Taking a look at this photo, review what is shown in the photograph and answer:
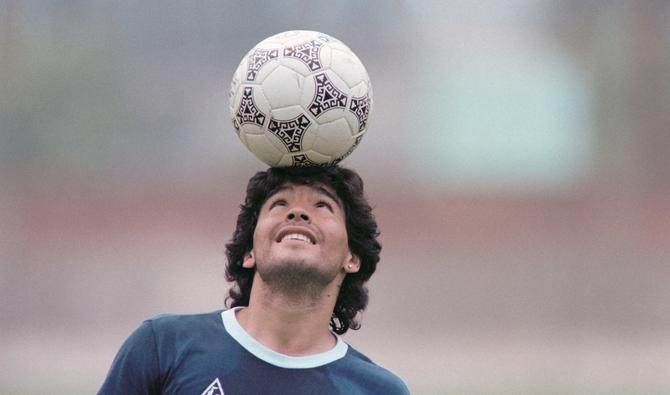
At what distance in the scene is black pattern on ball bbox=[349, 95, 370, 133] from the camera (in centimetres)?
406

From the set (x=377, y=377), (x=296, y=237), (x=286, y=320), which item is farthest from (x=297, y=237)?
(x=377, y=377)

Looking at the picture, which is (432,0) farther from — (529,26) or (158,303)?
(158,303)

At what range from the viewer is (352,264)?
4.25m

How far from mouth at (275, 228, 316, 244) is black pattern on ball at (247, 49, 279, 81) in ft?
1.90

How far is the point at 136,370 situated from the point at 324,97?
1.17 m

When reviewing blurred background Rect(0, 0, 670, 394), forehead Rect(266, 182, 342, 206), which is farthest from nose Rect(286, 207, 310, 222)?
blurred background Rect(0, 0, 670, 394)

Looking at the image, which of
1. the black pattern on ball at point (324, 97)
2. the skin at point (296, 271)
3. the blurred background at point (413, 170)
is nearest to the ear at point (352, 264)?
the skin at point (296, 271)

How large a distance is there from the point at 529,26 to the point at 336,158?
29.4ft

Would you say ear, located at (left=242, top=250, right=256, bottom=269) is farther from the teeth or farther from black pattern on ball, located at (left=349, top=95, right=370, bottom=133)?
black pattern on ball, located at (left=349, top=95, right=370, bottom=133)

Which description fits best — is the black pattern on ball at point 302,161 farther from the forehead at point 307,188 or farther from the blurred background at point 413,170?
the blurred background at point 413,170

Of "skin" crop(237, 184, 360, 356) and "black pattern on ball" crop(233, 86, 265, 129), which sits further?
"black pattern on ball" crop(233, 86, 265, 129)

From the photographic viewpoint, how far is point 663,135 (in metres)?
13.1

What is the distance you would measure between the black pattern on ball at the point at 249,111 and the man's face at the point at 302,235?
0.28 metres

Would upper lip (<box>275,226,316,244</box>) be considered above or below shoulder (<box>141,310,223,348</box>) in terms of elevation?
above
